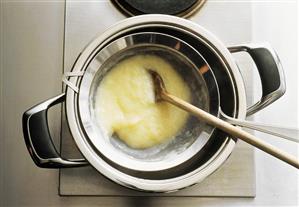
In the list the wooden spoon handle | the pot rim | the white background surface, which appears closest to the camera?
the wooden spoon handle

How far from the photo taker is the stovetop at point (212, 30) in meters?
0.74

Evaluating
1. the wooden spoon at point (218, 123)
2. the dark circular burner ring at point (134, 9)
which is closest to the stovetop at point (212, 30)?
the dark circular burner ring at point (134, 9)

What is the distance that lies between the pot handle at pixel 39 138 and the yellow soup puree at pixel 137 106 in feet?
0.30

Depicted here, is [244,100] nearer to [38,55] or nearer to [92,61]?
[92,61]

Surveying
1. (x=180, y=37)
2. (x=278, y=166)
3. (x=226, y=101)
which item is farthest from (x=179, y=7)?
(x=278, y=166)

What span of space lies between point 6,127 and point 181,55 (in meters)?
0.32

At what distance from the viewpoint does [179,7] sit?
2.55ft

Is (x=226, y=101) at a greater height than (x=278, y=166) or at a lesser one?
greater

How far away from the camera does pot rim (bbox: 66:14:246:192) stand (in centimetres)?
64

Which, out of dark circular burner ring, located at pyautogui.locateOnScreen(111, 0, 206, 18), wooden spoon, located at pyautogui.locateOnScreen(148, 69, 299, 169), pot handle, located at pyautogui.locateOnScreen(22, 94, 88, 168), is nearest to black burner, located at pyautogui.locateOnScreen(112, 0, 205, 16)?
dark circular burner ring, located at pyautogui.locateOnScreen(111, 0, 206, 18)

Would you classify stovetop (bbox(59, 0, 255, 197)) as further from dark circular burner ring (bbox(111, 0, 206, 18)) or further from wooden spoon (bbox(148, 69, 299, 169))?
wooden spoon (bbox(148, 69, 299, 169))

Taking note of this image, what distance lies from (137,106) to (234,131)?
19cm

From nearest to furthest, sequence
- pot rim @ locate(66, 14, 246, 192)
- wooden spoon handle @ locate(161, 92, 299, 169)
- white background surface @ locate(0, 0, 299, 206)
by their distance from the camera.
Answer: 1. wooden spoon handle @ locate(161, 92, 299, 169)
2. pot rim @ locate(66, 14, 246, 192)
3. white background surface @ locate(0, 0, 299, 206)

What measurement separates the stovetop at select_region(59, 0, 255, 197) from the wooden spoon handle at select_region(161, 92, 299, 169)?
14cm
